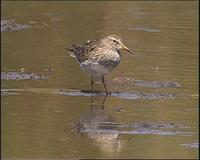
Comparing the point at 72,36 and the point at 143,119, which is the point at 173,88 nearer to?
the point at 143,119

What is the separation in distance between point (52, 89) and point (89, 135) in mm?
2781

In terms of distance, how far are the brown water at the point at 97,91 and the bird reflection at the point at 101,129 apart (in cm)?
1

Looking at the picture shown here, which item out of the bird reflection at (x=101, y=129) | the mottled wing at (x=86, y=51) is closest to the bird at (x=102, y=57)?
the mottled wing at (x=86, y=51)

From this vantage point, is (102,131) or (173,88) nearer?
(102,131)

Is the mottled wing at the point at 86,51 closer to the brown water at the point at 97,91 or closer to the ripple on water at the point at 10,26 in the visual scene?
the brown water at the point at 97,91

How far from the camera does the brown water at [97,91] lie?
1084cm

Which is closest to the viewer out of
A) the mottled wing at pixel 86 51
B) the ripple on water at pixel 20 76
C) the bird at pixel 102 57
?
the bird at pixel 102 57

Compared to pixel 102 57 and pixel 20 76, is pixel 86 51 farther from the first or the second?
pixel 20 76

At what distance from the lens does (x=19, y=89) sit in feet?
45.6

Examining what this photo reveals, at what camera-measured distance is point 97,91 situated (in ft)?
46.0

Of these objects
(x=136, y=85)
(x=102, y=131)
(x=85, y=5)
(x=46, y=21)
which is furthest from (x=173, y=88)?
(x=85, y=5)

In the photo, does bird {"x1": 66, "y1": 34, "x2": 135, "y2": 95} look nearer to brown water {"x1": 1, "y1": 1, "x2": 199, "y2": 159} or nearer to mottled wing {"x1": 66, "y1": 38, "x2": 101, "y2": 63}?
mottled wing {"x1": 66, "y1": 38, "x2": 101, "y2": 63}

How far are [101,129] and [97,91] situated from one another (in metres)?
2.49

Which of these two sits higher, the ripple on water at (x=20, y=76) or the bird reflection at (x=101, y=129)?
the ripple on water at (x=20, y=76)
